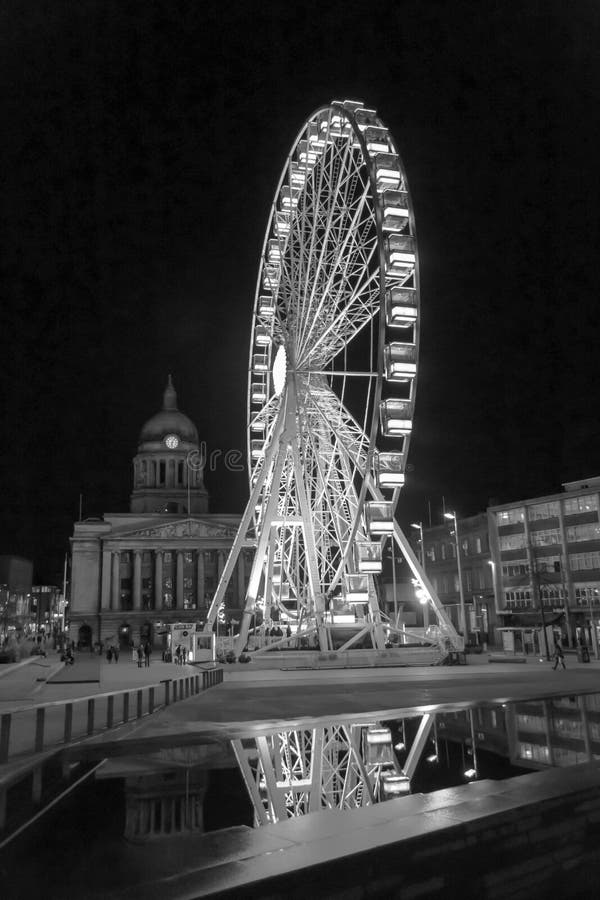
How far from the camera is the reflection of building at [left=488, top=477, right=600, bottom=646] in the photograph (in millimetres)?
76312

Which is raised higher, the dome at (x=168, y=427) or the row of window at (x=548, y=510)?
the dome at (x=168, y=427)

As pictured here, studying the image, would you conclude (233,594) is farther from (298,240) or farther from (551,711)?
(551,711)

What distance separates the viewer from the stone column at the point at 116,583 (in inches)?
4653

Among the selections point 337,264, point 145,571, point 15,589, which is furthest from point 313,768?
point 15,589

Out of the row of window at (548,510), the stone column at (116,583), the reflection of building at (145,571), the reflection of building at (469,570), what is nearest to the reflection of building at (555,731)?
the row of window at (548,510)

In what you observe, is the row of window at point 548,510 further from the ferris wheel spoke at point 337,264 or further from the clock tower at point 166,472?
the clock tower at point 166,472

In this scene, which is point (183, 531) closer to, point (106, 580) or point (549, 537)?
point (106, 580)

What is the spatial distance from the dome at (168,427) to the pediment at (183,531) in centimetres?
2575

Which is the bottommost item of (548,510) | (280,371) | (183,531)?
(548,510)

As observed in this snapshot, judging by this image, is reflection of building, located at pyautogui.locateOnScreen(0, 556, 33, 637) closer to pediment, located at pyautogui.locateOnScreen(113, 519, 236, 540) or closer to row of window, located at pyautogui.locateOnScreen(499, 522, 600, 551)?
pediment, located at pyautogui.locateOnScreen(113, 519, 236, 540)

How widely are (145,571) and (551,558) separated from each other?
67.9 meters

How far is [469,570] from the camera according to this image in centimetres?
9688

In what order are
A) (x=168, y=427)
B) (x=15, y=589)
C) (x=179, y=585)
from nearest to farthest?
(x=179, y=585), (x=168, y=427), (x=15, y=589)

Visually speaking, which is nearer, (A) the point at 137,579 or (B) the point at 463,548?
(B) the point at 463,548
